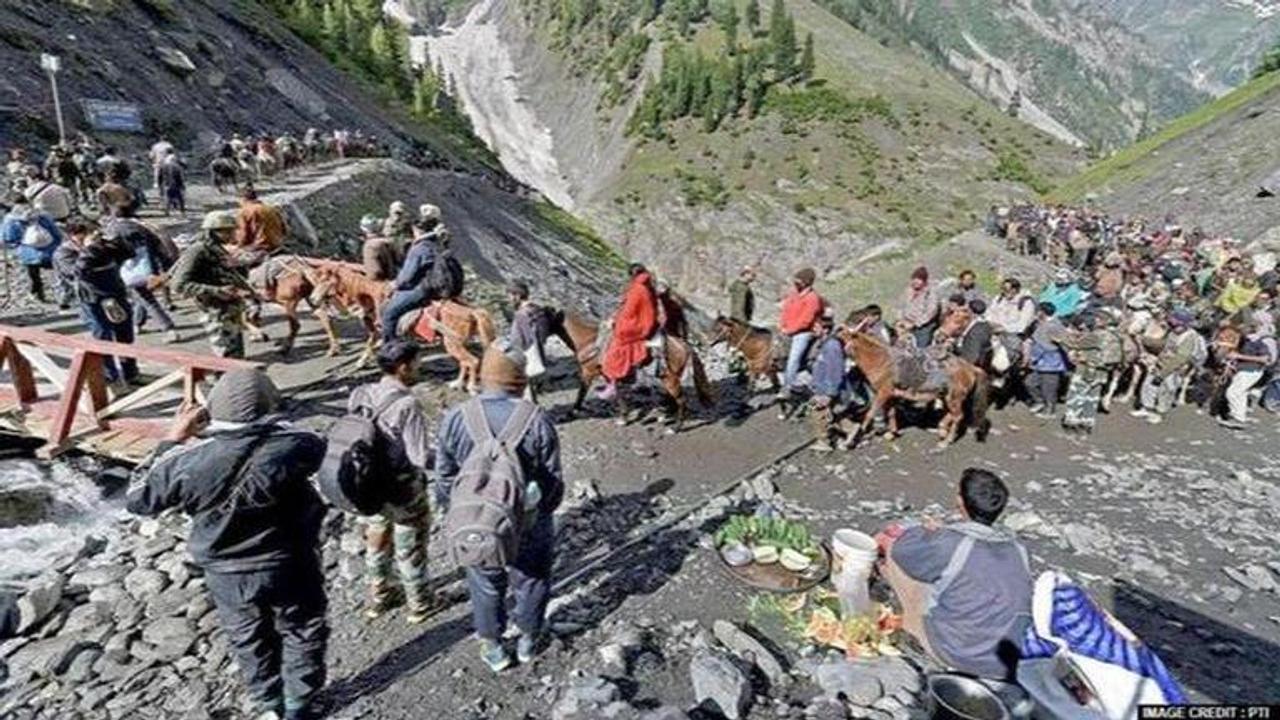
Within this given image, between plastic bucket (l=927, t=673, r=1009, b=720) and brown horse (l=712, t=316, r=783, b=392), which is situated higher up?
brown horse (l=712, t=316, r=783, b=392)

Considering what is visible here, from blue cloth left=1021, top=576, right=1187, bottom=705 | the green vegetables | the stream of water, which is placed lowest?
the stream of water

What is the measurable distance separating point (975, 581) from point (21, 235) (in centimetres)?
1596

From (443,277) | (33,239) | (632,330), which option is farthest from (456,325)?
(33,239)

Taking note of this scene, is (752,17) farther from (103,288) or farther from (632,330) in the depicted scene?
(103,288)

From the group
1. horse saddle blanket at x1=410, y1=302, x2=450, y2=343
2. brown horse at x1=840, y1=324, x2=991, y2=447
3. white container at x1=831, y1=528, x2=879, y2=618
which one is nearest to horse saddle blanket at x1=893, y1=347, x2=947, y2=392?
brown horse at x1=840, y1=324, x2=991, y2=447

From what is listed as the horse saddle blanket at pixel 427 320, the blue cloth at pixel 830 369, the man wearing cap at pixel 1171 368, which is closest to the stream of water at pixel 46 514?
the horse saddle blanket at pixel 427 320

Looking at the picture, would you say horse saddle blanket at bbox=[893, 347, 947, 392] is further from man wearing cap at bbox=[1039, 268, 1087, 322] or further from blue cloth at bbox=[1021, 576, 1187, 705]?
blue cloth at bbox=[1021, 576, 1187, 705]

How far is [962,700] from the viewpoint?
4.67 m

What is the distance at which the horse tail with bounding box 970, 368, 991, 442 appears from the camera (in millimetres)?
11047

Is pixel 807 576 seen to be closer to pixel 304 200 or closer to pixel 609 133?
pixel 304 200

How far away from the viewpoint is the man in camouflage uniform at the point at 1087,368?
11.7 metres

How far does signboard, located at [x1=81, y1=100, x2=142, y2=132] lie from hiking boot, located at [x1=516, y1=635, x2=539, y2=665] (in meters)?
28.9

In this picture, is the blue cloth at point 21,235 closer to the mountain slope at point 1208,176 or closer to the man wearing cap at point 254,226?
the man wearing cap at point 254,226

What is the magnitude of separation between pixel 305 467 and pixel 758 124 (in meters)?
103
